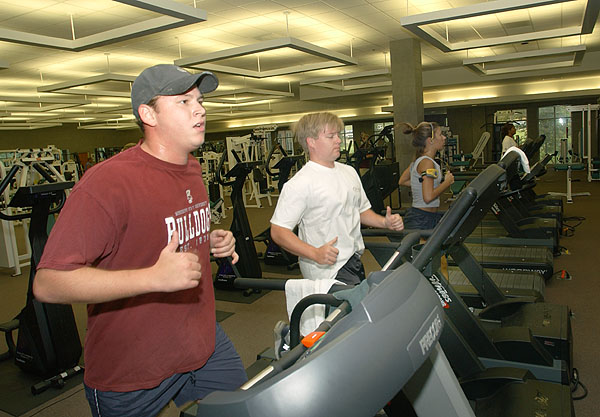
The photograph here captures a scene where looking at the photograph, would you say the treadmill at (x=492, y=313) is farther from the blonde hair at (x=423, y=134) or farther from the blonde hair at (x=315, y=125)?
the blonde hair at (x=423, y=134)

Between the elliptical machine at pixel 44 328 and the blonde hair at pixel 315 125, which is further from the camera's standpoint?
the elliptical machine at pixel 44 328

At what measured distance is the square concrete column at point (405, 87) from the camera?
938 centimetres

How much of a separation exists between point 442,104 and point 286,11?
10.3 meters

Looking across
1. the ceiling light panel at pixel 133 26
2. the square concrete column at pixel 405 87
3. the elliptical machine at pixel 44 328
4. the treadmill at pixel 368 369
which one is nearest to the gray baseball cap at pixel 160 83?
the treadmill at pixel 368 369

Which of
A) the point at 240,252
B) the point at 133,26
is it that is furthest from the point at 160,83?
the point at 133,26

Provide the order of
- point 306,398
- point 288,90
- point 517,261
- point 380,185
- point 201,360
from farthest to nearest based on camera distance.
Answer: point 288,90 → point 380,185 → point 517,261 → point 201,360 → point 306,398

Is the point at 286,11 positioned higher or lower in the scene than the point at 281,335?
higher

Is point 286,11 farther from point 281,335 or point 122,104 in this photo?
point 122,104

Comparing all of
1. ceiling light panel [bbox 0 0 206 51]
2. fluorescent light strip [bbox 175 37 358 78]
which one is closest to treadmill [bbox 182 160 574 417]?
ceiling light panel [bbox 0 0 206 51]

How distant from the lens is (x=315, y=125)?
2.34 metres

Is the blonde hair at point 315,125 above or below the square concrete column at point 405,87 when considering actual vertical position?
below

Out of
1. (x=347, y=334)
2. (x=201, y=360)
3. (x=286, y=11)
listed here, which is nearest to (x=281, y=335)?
(x=201, y=360)

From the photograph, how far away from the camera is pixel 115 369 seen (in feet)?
4.41

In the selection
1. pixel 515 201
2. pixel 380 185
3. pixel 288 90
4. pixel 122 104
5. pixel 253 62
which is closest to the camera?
pixel 515 201
